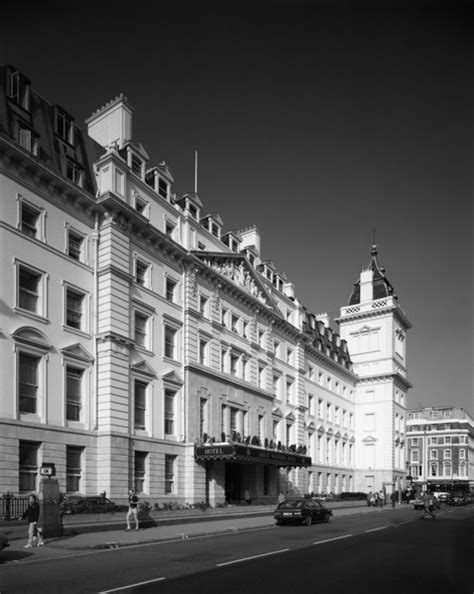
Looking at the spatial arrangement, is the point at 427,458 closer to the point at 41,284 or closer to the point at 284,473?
the point at 284,473

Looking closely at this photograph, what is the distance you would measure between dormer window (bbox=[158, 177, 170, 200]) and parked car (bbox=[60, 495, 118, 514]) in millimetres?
18283

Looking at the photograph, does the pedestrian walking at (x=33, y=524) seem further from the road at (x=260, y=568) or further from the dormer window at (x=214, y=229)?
the dormer window at (x=214, y=229)

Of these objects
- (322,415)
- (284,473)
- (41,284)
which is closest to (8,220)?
(41,284)

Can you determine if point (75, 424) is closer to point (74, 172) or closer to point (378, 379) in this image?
point (74, 172)

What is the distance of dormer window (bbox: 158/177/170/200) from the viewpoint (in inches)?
1470

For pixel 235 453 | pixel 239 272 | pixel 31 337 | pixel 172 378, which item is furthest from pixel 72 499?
pixel 239 272

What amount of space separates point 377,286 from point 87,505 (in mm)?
62022

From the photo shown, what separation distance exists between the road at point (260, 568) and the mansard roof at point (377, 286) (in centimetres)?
6070

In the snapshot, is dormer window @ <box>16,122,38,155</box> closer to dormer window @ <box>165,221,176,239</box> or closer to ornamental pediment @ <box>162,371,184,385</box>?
dormer window @ <box>165,221,176,239</box>

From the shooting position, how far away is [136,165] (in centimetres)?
3538

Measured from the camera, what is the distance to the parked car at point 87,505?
24278 millimetres

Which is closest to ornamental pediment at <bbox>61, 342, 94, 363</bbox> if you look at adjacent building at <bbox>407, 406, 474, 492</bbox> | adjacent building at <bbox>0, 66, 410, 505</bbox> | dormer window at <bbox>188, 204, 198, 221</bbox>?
adjacent building at <bbox>0, 66, 410, 505</bbox>

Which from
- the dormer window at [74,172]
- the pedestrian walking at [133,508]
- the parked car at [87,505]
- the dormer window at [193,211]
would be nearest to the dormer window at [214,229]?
the dormer window at [193,211]

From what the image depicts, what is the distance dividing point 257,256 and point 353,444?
33.9 metres
